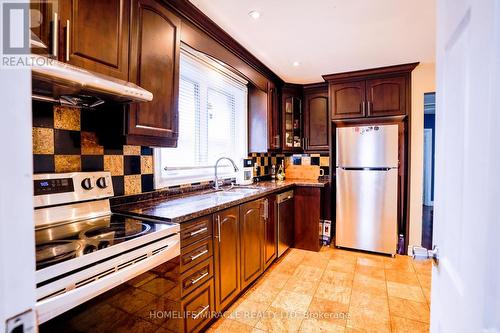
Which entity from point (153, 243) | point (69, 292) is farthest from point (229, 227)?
point (69, 292)

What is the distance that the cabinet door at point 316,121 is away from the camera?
3.58 metres

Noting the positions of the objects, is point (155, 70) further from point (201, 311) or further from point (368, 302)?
point (368, 302)

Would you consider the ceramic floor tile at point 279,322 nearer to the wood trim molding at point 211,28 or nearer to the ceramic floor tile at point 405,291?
the ceramic floor tile at point 405,291

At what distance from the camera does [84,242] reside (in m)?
1.01

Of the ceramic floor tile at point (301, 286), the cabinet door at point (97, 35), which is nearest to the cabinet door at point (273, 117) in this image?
the ceramic floor tile at point (301, 286)

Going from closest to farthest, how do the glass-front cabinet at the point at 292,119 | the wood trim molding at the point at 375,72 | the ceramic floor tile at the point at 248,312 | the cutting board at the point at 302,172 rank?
the ceramic floor tile at the point at 248,312 → the wood trim molding at the point at 375,72 → the glass-front cabinet at the point at 292,119 → the cutting board at the point at 302,172

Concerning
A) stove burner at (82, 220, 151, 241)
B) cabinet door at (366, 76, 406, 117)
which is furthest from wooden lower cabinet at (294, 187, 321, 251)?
stove burner at (82, 220, 151, 241)

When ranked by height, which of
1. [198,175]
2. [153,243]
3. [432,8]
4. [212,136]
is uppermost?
[432,8]

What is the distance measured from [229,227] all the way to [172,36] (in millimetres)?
1401

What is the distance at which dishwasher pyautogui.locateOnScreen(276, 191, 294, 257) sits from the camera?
2834 millimetres

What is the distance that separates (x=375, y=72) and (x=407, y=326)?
2.71 m

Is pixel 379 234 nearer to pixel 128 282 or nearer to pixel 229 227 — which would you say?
pixel 229 227

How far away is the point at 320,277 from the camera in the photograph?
98.0 inches

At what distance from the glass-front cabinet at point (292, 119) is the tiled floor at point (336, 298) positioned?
161 cm
